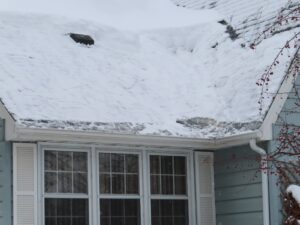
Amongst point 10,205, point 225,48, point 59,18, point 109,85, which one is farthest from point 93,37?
point 10,205

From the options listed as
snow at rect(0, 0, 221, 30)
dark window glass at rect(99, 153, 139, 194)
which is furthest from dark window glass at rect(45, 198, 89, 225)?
snow at rect(0, 0, 221, 30)

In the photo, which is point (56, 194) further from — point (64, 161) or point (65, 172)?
point (64, 161)

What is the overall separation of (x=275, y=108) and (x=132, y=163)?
7.93ft

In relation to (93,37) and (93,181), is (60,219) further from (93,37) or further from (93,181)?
(93,37)

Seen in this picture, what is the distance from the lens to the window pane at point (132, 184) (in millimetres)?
11188

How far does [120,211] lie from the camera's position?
11062 mm

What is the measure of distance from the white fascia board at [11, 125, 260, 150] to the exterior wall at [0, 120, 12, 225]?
22cm

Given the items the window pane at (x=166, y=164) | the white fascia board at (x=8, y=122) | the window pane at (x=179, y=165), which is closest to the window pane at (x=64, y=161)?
the white fascia board at (x=8, y=122)

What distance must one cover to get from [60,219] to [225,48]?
5026mm

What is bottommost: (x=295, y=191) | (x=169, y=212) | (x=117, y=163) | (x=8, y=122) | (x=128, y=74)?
(x=169, y=212)

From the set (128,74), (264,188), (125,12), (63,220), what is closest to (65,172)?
(63,220)

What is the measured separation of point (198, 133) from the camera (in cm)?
1139

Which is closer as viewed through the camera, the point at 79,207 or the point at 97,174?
the point at 79,207

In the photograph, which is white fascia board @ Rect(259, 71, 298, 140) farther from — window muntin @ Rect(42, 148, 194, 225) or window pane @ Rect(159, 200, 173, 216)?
window pane @ Rect(159, 200, 173, 216)
